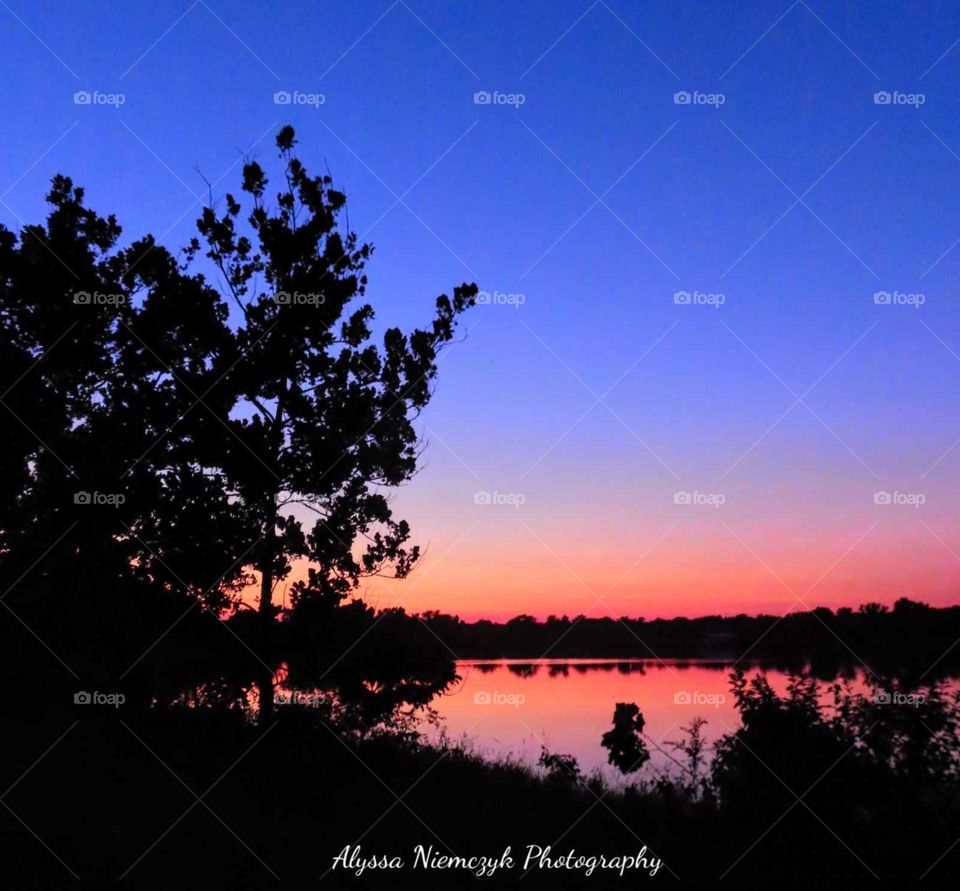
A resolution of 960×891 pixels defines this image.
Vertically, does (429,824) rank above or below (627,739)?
below

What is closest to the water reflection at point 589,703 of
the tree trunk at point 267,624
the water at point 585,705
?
the water at point 585,705

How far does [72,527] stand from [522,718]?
420 inches

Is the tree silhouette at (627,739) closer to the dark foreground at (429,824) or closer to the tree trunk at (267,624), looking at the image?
the dark foreground at (429,824)

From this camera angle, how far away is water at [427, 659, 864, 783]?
11664 millimetres

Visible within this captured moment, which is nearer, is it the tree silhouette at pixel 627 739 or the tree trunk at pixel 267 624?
the tree silhouette at pixel 627 739

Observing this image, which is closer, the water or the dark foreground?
the dark foreground

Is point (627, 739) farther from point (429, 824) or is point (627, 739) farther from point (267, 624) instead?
point (267, 624)

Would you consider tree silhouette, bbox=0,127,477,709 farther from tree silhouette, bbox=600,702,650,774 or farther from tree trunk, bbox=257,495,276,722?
tree silhouette, bbox=600,702,650,774

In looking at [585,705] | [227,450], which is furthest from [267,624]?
[585,705]

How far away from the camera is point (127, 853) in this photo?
9992 mm

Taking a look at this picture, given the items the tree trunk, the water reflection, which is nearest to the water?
the water reflection

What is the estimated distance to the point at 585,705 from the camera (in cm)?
2297

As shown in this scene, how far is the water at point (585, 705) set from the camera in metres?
11.7

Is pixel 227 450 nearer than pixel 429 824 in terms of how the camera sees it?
No
